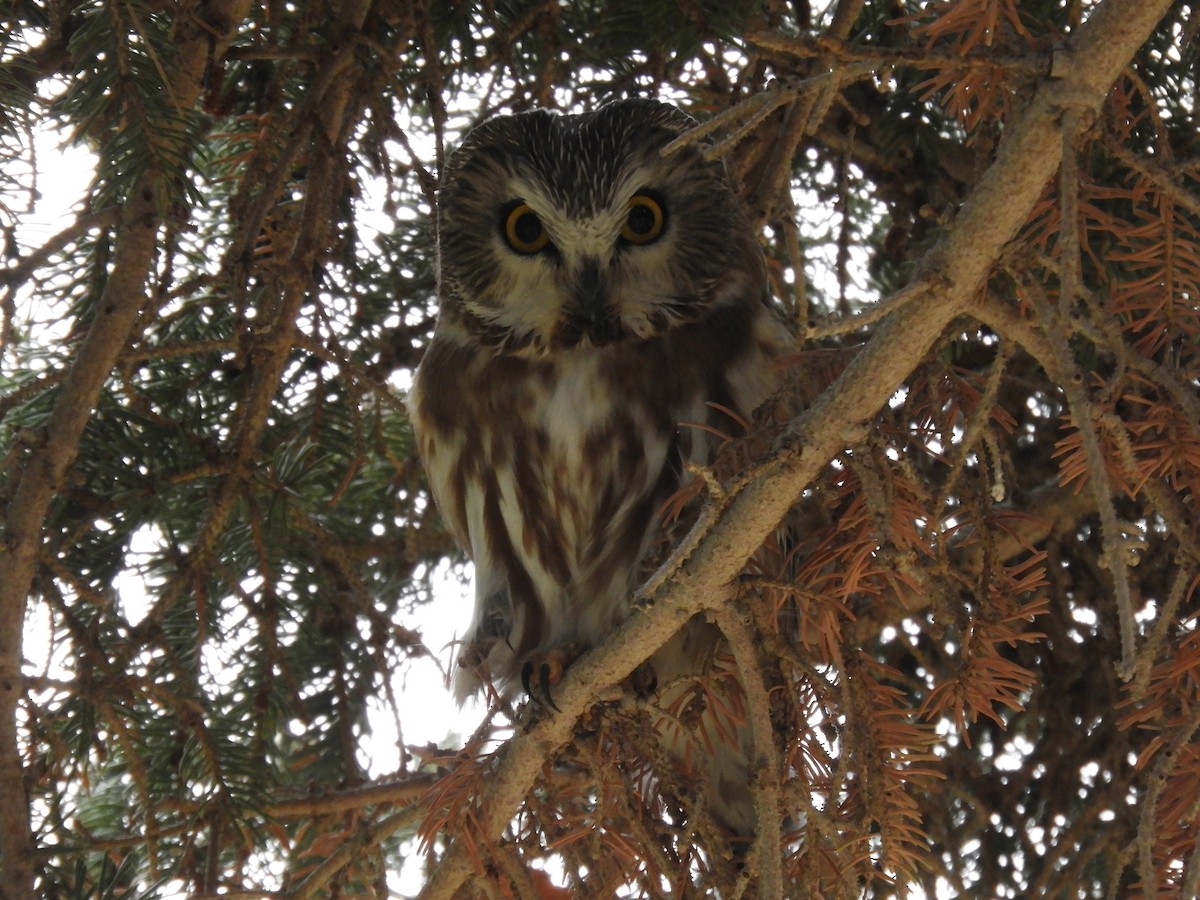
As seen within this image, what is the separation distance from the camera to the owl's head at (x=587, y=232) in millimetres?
2459

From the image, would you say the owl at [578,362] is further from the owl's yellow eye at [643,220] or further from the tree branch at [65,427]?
the tree branch at [65,427]

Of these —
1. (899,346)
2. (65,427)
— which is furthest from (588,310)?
(899,346)

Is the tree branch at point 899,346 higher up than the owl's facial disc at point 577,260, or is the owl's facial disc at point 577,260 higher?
the owl's facial disc at point 577,260

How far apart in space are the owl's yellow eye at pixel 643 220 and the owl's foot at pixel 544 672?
841 mm

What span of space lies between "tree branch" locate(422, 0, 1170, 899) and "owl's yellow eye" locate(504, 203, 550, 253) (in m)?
0.99

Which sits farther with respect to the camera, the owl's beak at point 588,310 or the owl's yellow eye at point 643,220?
the owl's yellow eye at point 643,220

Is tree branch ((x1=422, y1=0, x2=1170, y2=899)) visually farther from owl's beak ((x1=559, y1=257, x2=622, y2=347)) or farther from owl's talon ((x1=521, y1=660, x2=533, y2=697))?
owl's beak ((x1=559, y1=257, x2=622, y2=347))

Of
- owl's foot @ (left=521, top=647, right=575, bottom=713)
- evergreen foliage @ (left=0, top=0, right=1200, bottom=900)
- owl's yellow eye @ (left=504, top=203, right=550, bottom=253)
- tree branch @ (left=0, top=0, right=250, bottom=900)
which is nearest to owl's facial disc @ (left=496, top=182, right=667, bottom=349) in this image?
owl's yellow eye @ (left=504, top=203, right=550, bottom=253)

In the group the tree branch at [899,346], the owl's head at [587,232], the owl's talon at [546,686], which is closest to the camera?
the tree branch at [899,346]

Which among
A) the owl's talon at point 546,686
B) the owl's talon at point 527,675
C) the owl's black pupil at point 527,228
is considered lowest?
the owl's talon at point 546,686

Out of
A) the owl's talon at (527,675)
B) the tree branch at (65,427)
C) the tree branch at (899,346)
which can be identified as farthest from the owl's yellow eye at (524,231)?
the tree branch at (899,346)

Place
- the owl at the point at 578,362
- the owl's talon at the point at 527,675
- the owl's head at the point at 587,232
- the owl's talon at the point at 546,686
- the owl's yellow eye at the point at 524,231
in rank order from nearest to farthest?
the owl's talon at the point at 546,686
the owl's talon at the point at 527,675
the owl at the point at 578,362
the owl's head at the point at 587,232
the owl's yellow eye at the point at 524,231

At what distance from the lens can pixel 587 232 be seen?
2457 mm

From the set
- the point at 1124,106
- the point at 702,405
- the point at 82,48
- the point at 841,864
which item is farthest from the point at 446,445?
the point at 1124,106
